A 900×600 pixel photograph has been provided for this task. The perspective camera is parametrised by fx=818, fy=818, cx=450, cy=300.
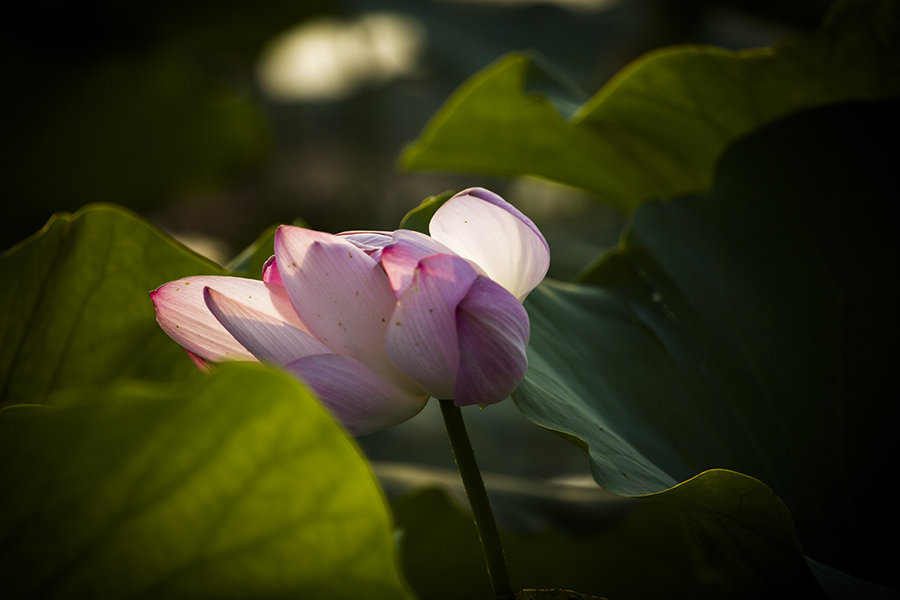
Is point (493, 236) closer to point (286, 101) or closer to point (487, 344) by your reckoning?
point (487, 344)

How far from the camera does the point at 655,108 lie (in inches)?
25.4

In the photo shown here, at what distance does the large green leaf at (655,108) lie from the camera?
0.59 metres

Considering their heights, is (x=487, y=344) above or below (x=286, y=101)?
above

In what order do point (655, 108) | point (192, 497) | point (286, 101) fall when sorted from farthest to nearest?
point (286, 101), point (655, 108), point (192, 497)

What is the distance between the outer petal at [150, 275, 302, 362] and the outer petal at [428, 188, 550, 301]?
77 millimetres

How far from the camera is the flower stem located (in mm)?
323

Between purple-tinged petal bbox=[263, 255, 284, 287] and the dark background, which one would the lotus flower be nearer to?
purple-tinged petal bbox=[263, 255, 284, 287]

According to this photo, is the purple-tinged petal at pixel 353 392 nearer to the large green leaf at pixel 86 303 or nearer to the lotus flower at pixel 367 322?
the lotus flower at pixel 367 322

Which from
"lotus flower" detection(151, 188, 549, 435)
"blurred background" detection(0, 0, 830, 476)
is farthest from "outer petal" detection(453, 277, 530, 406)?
"blurred background" detection(0, 0, 830, 476)

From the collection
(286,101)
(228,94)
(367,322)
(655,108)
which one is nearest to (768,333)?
(655,108)

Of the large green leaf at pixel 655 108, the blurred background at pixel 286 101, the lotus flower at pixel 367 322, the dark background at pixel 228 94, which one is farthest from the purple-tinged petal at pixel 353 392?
the dark background at pixel 228 94

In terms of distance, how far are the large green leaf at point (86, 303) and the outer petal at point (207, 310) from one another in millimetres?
126

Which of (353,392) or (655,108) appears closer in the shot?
(353,392)

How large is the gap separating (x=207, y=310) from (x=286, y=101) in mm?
2929
